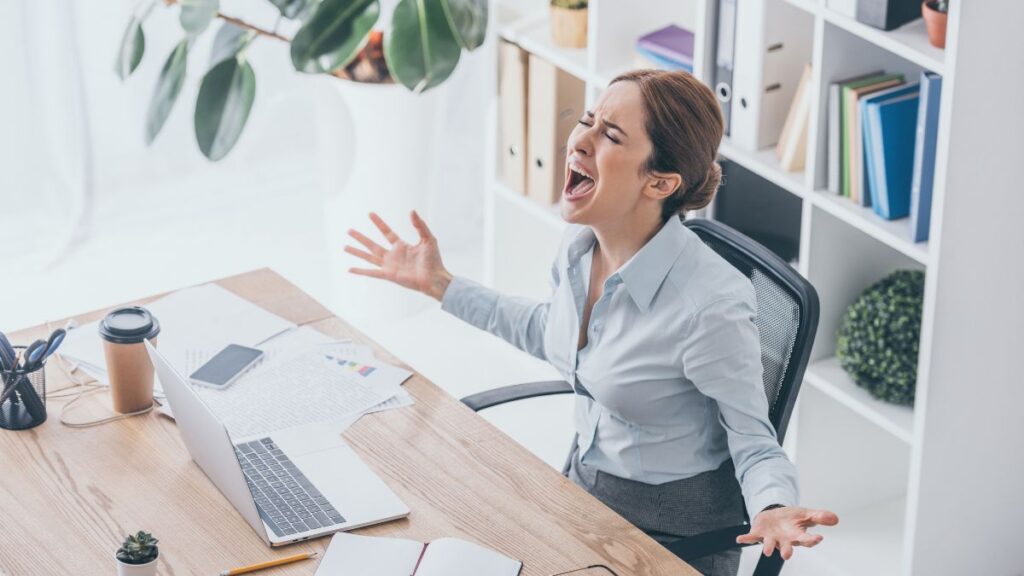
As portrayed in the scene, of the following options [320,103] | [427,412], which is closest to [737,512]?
[427,412]

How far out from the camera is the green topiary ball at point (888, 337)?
2.72m

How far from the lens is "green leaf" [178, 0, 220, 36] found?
327 cm

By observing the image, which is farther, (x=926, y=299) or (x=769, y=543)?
(x=926, y=299)

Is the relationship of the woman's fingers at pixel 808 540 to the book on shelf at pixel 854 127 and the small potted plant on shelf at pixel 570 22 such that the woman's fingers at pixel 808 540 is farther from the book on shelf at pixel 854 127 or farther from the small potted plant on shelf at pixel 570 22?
the small potted plant on shelf at pixel 570 22

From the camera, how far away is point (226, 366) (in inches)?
88.8

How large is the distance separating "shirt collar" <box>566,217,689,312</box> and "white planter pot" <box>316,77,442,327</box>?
64.8 inches

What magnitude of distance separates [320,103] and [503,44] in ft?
1.69

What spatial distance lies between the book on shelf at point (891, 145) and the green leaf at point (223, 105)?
1430 millimetres

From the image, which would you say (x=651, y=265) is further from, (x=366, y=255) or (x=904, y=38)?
(x=904, y=38)

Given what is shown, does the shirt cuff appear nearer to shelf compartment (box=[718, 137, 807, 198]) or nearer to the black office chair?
the black office chair

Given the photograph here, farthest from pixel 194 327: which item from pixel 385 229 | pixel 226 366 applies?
pixel 385 229

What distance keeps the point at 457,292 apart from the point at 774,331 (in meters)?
0.56

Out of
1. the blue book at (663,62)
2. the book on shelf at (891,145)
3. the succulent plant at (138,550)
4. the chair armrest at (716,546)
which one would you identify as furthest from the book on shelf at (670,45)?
the succulent plant at (138,550)

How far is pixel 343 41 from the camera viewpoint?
10.1ft
